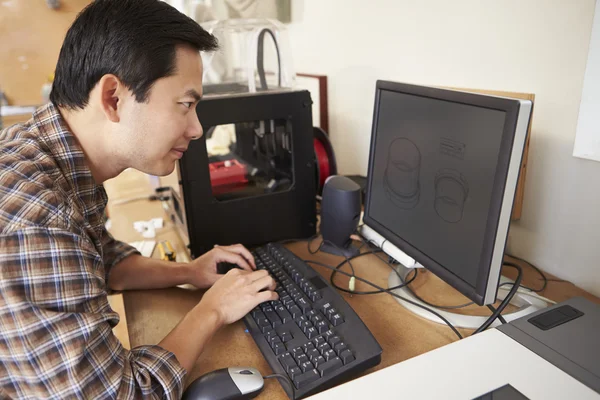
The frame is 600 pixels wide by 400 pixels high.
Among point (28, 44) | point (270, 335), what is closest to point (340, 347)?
point (270, 335)

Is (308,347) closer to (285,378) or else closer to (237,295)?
(285,378)

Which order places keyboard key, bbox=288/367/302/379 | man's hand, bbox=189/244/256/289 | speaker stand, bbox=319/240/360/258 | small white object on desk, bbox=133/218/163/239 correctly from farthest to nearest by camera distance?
small white object on desk, bbox=133/218/163/239 < speaker stand, bbox=319/240/360/258 < man's hand, bbox=189/244/256/289 < keyboard key, bbox=288/367/302/379

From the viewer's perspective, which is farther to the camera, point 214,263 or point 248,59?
point 248,59

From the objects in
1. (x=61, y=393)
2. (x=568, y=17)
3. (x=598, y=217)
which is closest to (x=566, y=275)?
(x=598, y=217)

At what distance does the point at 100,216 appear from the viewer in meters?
0.81

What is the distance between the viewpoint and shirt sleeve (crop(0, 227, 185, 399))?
50cm

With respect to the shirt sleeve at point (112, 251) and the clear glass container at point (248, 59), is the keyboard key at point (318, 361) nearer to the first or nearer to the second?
the shirt sleeve at point (112, 251)

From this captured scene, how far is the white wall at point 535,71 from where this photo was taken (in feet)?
2.56

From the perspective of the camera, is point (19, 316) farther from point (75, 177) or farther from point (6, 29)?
point (6, 29)

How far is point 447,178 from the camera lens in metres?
0.71

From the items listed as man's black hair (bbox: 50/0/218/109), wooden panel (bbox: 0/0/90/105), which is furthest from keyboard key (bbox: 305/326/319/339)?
wooden panel (bbox: 0/0/90/105)

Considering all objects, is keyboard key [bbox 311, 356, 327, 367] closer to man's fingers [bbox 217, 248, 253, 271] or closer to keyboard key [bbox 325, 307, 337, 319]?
keyboard key [bbox 325, 307, 337, 319]

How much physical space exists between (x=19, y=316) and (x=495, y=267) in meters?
0.62

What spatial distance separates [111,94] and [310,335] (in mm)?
491
